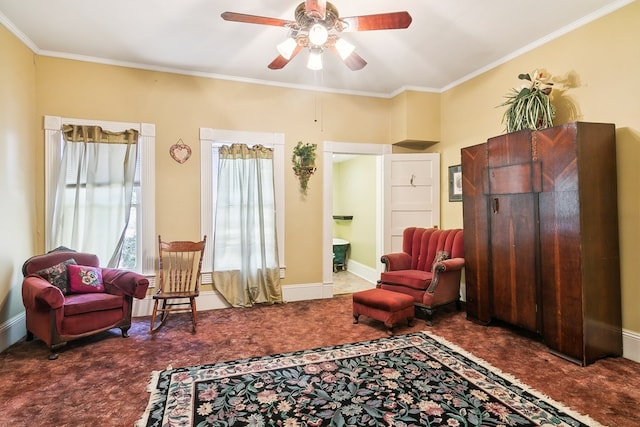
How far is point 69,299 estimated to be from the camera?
3.09 m

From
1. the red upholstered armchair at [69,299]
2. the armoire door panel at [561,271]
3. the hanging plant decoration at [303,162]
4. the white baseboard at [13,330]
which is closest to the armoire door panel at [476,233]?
the armoire door panel at [561,271]

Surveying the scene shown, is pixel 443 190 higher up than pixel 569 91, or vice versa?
pixel 569 91

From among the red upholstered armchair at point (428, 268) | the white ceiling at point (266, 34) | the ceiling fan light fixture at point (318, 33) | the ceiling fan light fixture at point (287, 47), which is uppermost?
the white ceiling at point (266, 34)

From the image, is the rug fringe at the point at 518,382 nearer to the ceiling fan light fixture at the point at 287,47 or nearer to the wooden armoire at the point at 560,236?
the wooden armoire at the point at 560,236

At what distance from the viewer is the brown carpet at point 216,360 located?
2.13 m

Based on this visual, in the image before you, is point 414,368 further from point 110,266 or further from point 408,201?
point 110,266

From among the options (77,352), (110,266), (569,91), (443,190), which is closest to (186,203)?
(110,266)

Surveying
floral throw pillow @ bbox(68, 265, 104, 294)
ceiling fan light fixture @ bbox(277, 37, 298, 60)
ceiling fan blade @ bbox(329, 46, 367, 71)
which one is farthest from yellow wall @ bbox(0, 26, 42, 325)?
ceiling fan blade @ bbox(329, 46, 367, 71)

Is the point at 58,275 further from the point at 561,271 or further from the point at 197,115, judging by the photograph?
the point at 561,271

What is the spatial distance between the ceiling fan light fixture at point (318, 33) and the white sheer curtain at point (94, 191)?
266 centimetres

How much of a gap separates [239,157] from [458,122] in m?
2.98

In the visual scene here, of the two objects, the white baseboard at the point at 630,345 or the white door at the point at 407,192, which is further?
the white door at the point at 407,192

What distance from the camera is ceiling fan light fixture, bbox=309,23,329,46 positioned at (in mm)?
2344

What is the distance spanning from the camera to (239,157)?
14.2ft
